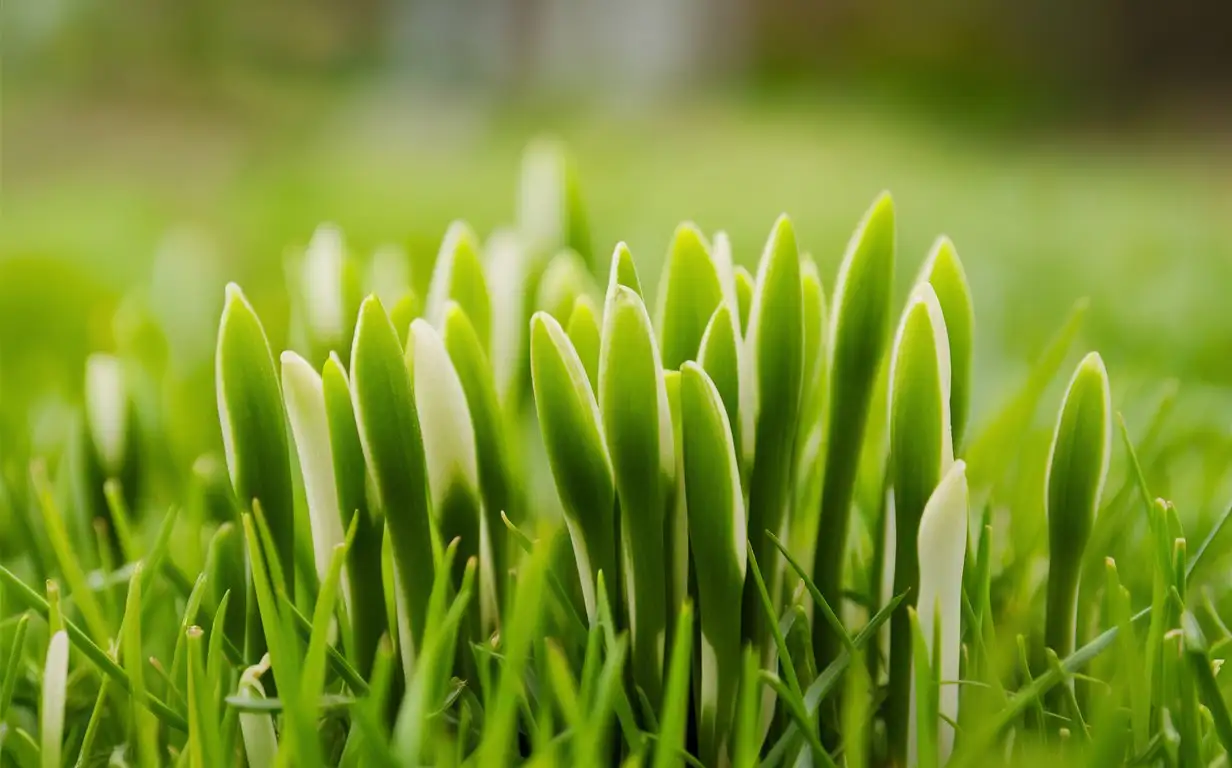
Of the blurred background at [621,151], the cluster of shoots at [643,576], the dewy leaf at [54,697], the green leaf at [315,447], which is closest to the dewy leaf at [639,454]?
the cluster of shoots at [643,576]

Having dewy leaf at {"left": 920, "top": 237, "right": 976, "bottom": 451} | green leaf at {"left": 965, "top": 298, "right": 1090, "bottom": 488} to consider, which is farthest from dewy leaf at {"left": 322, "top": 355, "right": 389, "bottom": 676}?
green leaf at {"left": 965, "top": 298, "right": 1090, "bottom": 488}

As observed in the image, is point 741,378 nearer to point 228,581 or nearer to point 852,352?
point 852,352

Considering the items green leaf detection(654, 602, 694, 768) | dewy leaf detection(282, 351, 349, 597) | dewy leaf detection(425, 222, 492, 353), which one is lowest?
green leaf detection(654, 602, 694, 768)

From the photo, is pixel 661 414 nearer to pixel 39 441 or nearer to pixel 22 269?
pixel 39 441

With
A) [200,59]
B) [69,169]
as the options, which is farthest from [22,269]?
[200,59]

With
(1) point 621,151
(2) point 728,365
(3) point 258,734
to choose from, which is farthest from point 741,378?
(1) point 621,151

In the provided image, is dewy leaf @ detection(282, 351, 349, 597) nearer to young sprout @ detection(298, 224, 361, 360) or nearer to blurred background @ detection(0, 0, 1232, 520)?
young sprout @ detection(298, 224, 361, 360)
